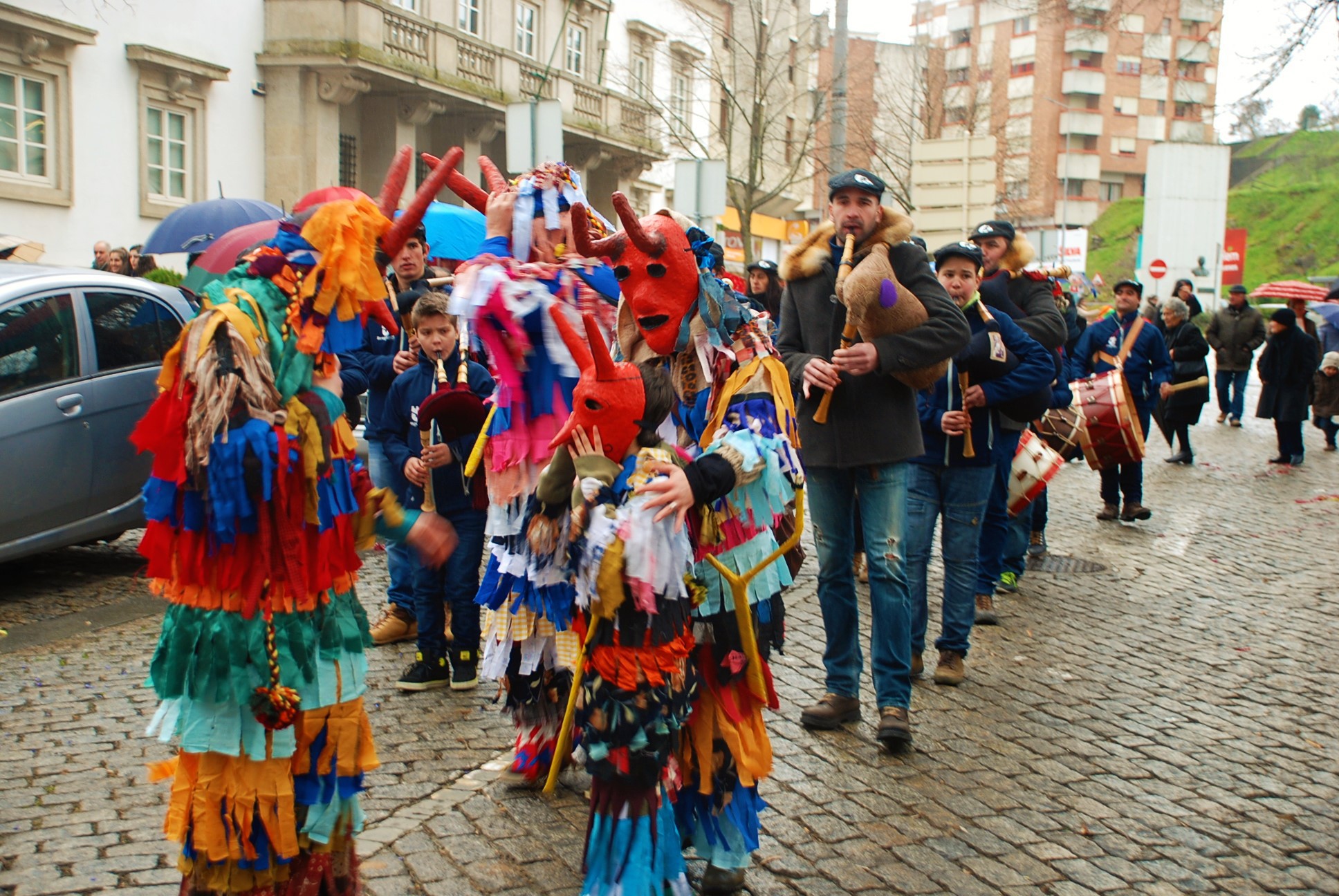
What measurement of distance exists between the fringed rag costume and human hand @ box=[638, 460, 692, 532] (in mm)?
627

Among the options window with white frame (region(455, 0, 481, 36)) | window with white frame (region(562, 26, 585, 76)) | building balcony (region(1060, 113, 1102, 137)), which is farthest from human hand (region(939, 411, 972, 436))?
building balcony (region(1060, 113, 1102, 137))

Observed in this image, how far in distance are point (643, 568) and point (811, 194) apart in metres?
46.4

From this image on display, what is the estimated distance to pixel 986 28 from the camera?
228 feet

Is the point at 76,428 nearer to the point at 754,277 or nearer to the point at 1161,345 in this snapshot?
the point at 754,277

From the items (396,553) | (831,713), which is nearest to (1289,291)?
(831,713)

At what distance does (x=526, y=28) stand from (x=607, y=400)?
2440cm

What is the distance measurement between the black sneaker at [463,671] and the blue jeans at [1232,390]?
1623 cm

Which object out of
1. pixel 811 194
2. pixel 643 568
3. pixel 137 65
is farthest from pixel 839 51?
pixel 811 194

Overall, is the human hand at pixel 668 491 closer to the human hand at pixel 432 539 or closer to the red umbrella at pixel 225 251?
the human hand at pixel 432 539

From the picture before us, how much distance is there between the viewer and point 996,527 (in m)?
6.66

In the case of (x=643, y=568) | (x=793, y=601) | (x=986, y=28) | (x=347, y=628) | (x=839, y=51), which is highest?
(x=986, y=28)

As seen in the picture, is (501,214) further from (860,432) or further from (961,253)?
(961,253)

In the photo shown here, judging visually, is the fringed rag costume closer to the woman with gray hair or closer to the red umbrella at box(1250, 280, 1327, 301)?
the woman with gray hair

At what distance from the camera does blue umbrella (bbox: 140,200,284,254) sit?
10.5 metres
